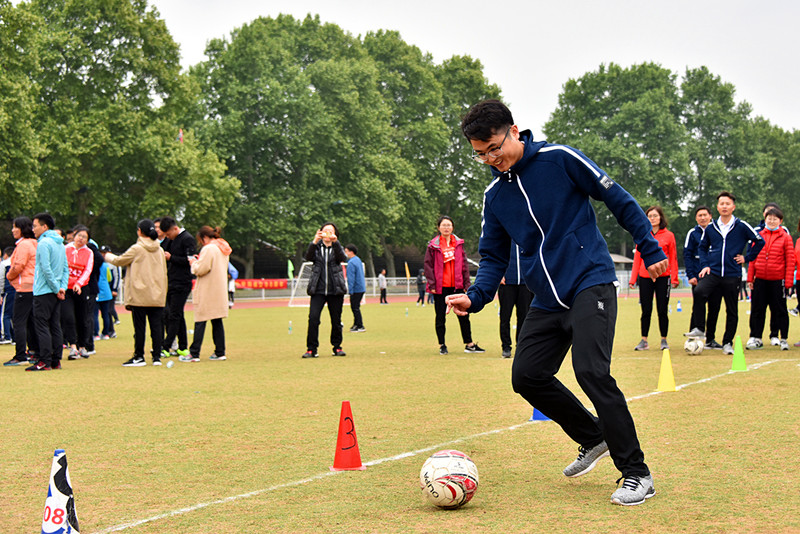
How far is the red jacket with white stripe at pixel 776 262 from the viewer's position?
46.0 feet

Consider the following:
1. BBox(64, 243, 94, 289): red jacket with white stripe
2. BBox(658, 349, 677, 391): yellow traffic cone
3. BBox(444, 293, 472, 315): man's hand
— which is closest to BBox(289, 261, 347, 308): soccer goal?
BBox(64, 243, 94, 289): red jacket with white stripe

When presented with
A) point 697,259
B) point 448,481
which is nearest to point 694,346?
point 697,259

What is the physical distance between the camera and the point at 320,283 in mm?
14125

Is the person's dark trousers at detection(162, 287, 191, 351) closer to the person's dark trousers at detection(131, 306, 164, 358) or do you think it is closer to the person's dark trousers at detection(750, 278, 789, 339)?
the person's dark trousers at detection(131, 306, 164, 358)

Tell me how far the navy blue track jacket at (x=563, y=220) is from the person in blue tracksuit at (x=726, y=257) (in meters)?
8.94

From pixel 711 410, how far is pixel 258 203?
149 ft

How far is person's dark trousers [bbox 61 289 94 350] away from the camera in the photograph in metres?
14.2

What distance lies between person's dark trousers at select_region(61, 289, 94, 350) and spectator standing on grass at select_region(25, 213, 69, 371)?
134 cm

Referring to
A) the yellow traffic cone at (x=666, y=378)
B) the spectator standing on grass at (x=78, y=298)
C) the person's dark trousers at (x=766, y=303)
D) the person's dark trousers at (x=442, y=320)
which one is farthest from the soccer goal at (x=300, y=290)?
the yellow traffic cone at (x=666, y=378)

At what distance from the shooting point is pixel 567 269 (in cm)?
520

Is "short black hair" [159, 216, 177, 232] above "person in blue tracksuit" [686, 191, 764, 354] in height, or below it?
above

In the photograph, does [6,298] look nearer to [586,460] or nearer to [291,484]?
[291,484]

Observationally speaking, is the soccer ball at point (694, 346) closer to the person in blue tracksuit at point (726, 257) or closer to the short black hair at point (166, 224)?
the person in blue tracksuit at point (726, 257)

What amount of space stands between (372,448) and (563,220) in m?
2.46
